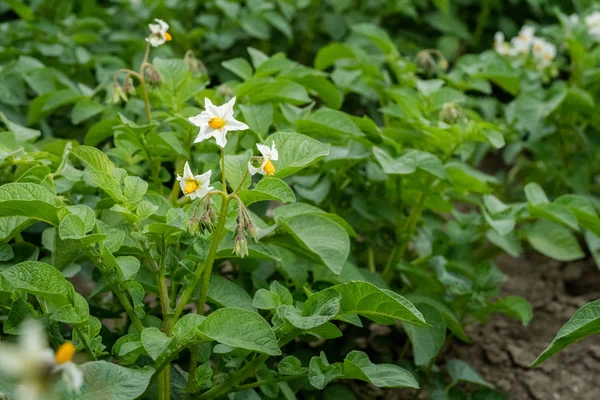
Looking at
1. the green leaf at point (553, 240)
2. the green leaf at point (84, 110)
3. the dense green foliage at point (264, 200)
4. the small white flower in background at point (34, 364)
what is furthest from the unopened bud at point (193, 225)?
the green leaf at point (553, 240)

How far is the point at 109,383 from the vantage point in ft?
3.32

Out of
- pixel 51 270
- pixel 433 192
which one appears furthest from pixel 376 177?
pixel 51 270

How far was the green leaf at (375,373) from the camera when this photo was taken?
1.16 m

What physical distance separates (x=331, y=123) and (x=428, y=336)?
474 millimetres

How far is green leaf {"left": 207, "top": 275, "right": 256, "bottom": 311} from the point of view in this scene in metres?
1.30

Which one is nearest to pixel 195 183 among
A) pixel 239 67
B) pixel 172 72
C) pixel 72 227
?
pixel 72 227

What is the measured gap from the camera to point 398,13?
3.29 m

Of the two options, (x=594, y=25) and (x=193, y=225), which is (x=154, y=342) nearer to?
(x=193, y=225)

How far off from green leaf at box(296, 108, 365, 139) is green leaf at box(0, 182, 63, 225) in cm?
58

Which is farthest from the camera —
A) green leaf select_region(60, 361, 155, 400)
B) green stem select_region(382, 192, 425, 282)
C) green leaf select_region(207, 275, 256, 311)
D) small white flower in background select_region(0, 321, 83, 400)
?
green stem select_region(382, 192, 425, 282)

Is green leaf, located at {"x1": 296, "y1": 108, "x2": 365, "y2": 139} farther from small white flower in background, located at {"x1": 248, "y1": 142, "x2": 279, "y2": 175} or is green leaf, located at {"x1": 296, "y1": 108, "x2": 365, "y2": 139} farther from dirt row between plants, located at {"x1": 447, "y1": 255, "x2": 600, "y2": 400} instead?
dirt row between plants, located at {"x1": 447, "y1": 255, "x2": 600, "y2": 400}

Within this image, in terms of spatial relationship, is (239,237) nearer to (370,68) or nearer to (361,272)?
(361,272)

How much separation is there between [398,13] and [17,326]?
2500 millimetres

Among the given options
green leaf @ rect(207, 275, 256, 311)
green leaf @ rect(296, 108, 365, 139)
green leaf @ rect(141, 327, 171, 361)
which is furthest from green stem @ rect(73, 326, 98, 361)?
green leaf @ rect(296, 108, 365, 139)
